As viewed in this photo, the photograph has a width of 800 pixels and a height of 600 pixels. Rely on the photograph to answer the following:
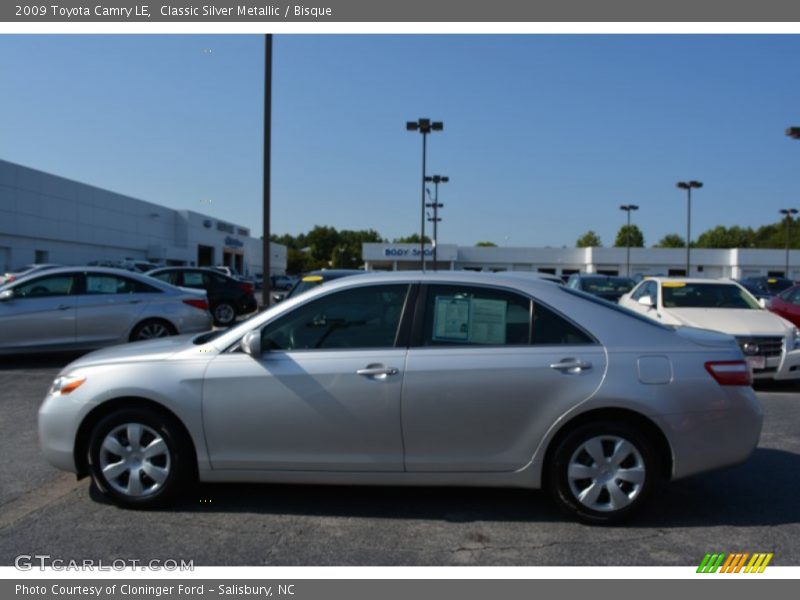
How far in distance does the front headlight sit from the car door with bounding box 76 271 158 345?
19.9 feet

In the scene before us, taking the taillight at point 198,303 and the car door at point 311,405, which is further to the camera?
the taillight at point 198,303

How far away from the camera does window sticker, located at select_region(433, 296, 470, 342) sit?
13.8 feet

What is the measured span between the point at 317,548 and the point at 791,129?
62.6 ft

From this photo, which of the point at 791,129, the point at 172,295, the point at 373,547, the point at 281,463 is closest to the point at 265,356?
the point at 281,463

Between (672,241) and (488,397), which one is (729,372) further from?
(672,241)

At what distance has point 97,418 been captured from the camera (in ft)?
14.3

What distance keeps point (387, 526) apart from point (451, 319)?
1373 millimetres

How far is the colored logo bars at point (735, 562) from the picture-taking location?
11.7 ft

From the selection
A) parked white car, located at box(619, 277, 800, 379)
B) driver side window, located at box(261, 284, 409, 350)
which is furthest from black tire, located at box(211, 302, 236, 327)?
driver side window, located at box(261, 284, 409, 350)

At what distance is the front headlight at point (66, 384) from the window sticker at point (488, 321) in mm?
2643

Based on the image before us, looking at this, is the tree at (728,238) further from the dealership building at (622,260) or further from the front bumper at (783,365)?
the front bumper at (783,365)

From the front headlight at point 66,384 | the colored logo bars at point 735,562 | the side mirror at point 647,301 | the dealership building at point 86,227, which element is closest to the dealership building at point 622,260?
the dealership building at point 86,227

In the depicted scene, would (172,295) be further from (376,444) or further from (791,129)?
(791,129)
